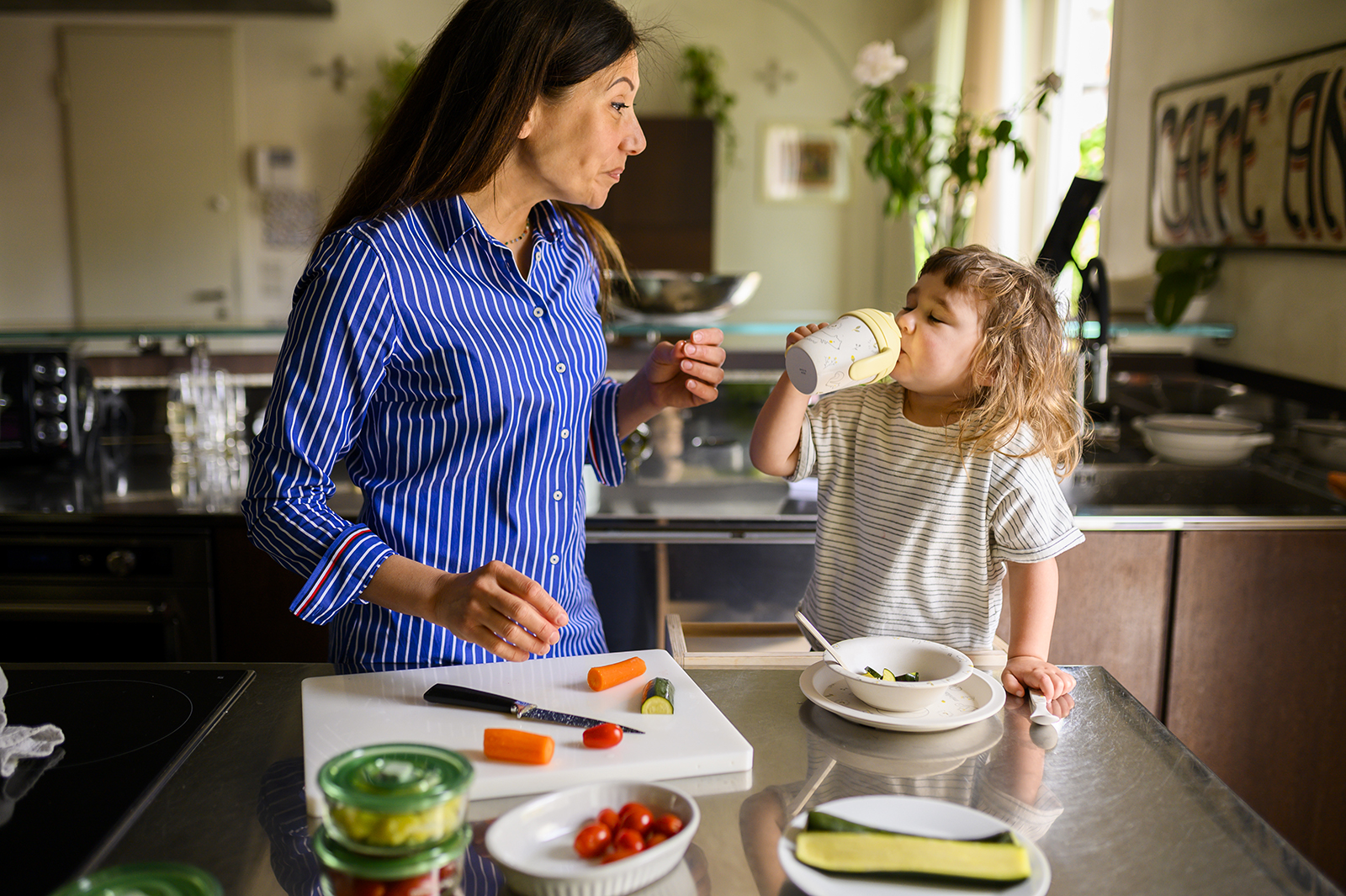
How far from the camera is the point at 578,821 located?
0.79m

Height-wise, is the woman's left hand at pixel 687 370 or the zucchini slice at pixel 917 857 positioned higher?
the woman's left hand at pixel 687 370

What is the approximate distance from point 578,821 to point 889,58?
84.3 inches

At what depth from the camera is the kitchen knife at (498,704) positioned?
3.11 ft

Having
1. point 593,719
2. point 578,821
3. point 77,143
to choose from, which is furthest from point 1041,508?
point 77,143

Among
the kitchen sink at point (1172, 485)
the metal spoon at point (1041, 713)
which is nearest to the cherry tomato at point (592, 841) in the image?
the metal spoon at point (1041, 713)

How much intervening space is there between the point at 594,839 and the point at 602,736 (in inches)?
6.6

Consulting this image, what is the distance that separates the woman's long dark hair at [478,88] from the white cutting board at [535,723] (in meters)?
0.52

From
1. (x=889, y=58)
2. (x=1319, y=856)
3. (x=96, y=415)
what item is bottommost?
(x=1319, y=856)

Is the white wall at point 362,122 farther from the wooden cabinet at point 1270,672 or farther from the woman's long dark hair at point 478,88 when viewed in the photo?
the woman's long dark hair at point 478,88

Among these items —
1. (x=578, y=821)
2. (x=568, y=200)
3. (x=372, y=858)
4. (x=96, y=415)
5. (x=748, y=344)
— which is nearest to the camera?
(x=372, y=858)

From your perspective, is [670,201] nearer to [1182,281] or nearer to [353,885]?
[1182,281]

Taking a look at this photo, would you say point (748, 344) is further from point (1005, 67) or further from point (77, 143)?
point (77, 143)

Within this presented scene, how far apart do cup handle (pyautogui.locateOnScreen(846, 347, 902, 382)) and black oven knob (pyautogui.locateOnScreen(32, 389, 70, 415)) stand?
1.82 metres

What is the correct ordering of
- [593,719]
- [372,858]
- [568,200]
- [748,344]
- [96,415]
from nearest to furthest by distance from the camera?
1. [372,858]
2. [593,719]
3. [568,200]
4. [96,415]
5. [748,344]
